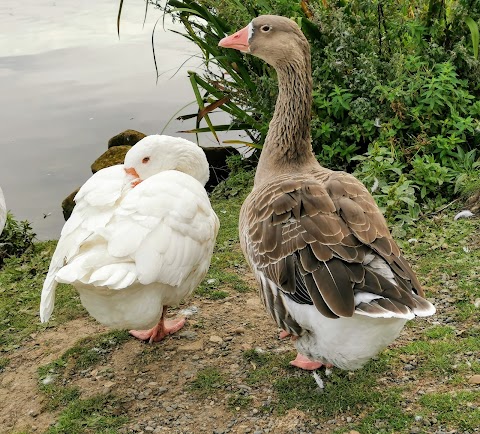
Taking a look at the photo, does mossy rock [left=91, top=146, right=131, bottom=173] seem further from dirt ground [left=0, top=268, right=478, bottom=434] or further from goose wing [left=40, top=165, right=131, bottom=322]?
goose wing [left=40, top=165, right=131, bottom=322]

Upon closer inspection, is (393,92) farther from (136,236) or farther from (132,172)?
(136,236)

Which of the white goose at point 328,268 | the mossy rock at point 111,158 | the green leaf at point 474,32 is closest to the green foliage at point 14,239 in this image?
the mossy rock at point 111,158

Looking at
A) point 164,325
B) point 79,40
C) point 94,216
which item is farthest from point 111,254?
point 79,40

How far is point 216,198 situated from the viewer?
704cm

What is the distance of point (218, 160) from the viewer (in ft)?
26.8

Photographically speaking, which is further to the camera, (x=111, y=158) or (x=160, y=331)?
(x=111, y=158)

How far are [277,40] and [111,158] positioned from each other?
418cm

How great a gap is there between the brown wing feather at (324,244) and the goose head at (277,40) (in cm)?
88

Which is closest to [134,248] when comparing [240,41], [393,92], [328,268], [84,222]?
A: [84,222]

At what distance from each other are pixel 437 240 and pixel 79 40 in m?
7.94

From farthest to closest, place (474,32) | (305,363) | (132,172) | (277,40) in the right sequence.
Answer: (474,32) → (132,172) → (277,40) → (305,363)

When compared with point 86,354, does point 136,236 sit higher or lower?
higher

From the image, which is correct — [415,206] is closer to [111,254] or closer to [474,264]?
[474,264]

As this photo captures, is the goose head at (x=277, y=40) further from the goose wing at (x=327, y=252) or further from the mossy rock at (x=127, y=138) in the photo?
Answer: the mossy rock at (x=127, y=138)
